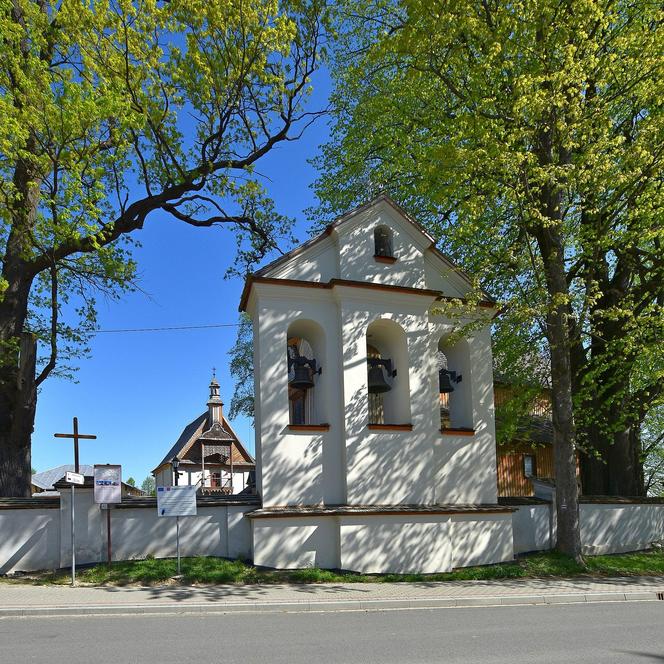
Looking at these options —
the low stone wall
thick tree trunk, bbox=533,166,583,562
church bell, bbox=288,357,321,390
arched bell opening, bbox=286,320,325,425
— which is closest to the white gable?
arched bell opening, bbox=286,320,325,425

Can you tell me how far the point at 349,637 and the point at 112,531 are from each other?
6994 mm

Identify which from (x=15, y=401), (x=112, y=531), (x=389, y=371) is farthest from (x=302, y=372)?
(x=15, y=401)

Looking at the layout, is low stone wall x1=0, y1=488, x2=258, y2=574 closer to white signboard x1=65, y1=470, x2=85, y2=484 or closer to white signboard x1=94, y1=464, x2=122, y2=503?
white signboard x1=94, y1=464, x2=122, y2=503

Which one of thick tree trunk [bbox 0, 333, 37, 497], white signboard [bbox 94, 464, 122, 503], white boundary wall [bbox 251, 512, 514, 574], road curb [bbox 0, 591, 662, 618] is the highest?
thick tree trunk [bbox 0, 333, 37, 497]

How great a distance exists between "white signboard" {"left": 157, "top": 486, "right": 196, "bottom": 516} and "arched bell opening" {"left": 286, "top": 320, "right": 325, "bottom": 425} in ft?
8.25

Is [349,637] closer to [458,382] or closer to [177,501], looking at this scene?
[177,501]

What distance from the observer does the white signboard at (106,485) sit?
43.1ft

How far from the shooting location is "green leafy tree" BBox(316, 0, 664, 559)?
14469mm

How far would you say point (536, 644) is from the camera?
790 centimetres

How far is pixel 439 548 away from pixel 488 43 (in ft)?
36.9

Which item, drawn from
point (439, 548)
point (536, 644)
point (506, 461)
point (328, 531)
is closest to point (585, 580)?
point (439, 548)

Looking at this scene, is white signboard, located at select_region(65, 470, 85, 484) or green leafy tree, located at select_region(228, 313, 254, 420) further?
green leafy tree, located at select_region(228, 313, 254, 420)

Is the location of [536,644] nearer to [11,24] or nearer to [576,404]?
[576,404]

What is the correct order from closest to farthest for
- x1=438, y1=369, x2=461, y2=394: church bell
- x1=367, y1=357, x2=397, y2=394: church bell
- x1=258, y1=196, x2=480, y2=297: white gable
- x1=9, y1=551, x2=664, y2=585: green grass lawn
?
1. x1=9, y1=551, x2=664, y2=585: green grass lawn
2. x1=258, y1=196, x2=480, y2=297: white gable
3. x1=367, y1=357, x2=397, y2=394: church bell
4. x1=438, y1=369, x2=461, y2=394: church bell
